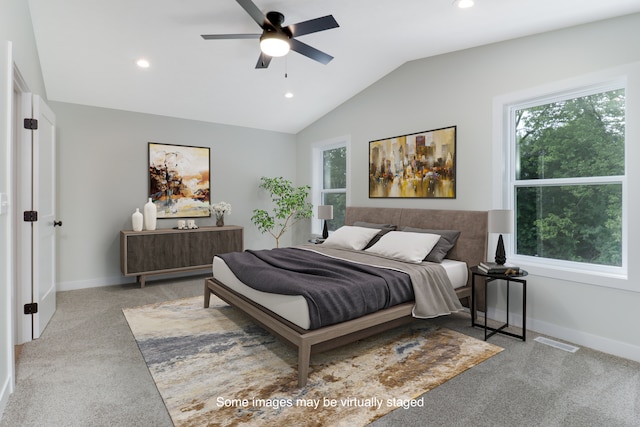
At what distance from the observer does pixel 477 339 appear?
3025 millimetres

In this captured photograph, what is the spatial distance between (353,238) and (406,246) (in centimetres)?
83

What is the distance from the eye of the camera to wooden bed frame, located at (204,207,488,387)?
2316 millimetres

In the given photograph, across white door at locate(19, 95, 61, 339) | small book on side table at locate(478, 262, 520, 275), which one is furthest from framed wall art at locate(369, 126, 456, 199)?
white door at locate(19, 95, 61, 339)

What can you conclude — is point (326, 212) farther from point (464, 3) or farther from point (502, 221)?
point (464, 3)

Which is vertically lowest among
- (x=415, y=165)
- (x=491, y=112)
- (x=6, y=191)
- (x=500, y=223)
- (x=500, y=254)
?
(x=500, y=254)

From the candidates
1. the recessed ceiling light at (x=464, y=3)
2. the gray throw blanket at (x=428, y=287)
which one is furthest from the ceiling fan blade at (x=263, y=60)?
the gray throw blanket at (x=428, y=287)

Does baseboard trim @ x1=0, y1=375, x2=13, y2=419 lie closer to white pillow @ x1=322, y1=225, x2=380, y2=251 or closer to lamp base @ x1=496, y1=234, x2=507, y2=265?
white pillow @ x1=322, y1=225, x2=380, y2=251

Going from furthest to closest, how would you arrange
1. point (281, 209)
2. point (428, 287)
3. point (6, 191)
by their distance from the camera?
point (281, 209)
point (428, 287)
point (6, 191)

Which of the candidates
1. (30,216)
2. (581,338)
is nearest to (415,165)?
(581,338)

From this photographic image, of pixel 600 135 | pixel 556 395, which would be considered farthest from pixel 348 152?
pixel 556 395

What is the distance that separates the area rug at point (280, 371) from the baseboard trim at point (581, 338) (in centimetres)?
68

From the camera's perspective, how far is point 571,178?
311 cm

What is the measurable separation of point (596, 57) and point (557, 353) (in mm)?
2483

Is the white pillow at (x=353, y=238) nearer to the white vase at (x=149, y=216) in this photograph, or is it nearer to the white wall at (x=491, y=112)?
the white wall at (x=491, y=112)
